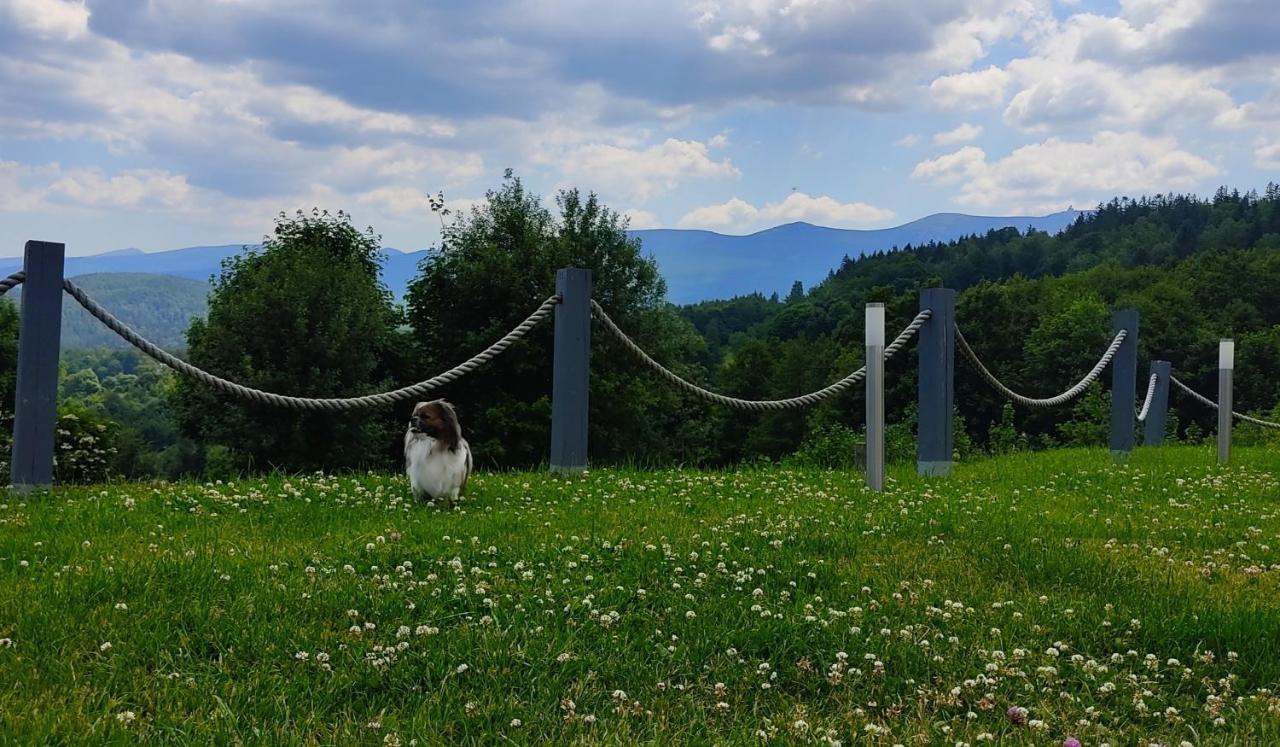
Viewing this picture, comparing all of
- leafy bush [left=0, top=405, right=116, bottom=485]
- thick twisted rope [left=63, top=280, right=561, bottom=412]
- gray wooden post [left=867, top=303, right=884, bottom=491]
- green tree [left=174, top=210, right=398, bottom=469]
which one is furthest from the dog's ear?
green tree [left=174, top=210, right=398, bottom=469]

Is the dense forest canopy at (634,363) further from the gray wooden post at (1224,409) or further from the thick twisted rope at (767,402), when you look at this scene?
the gray wooden post at (1224,409)

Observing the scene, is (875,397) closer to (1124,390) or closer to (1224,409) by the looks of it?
(1124,390)

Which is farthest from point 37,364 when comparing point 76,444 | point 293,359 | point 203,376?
point 293,359

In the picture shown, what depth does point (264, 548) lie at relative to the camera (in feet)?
19.7

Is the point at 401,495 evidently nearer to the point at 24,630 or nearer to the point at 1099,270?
the point at 24,630

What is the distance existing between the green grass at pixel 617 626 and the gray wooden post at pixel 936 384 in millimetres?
3346

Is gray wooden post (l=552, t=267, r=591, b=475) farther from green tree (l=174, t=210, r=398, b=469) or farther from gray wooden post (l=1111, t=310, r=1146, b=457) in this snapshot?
green tree (l=174, t=210, r=398, b=469)

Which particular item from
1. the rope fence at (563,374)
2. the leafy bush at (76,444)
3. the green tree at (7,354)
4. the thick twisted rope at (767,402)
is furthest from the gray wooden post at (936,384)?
the green tree at (7,354)

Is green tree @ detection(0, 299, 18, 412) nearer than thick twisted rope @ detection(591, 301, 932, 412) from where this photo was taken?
No

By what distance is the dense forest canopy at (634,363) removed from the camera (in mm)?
36688

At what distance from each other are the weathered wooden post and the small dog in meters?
3.86

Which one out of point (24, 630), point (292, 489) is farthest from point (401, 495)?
point (24, 630)

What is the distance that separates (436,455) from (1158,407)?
14.2 meters

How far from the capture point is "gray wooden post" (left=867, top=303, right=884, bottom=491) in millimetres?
9469
